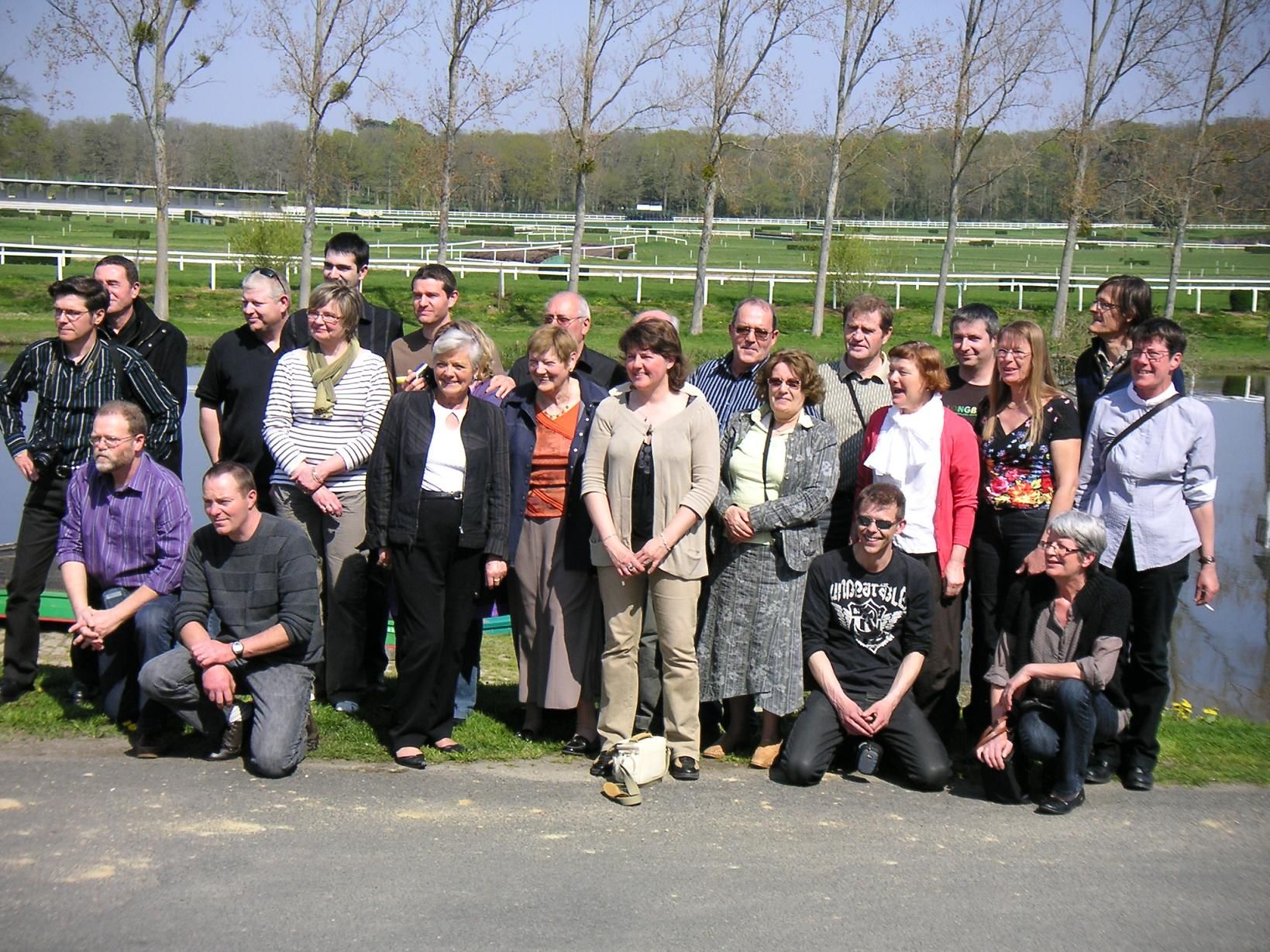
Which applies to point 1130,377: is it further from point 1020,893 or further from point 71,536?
point 71,536

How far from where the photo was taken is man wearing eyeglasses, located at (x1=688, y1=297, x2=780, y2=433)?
20.3 ft

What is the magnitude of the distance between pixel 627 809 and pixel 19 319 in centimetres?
2877

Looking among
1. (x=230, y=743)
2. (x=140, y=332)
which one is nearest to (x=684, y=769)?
(x=230, y=743)

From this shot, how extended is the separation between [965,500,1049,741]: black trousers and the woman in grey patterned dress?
2.66 feet

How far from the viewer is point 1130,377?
6.04 metres

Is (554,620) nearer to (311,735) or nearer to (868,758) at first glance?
(311,735)

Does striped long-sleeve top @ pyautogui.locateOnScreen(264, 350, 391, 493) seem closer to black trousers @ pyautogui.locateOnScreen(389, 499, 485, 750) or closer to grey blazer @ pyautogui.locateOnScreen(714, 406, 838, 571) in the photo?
black trousers @ pyautogui.locateOnScreen(389, 499, 485, 750)

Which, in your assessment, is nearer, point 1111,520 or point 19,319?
point 1111,520

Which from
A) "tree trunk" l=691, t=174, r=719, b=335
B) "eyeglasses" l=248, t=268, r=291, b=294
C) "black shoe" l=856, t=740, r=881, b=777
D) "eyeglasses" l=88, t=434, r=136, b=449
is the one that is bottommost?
"black shoe" l=856, t=740, r=881, b=777

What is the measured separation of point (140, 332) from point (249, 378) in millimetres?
715

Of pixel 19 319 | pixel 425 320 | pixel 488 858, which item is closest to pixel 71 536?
pixel 425 320

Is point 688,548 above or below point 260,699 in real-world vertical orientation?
above

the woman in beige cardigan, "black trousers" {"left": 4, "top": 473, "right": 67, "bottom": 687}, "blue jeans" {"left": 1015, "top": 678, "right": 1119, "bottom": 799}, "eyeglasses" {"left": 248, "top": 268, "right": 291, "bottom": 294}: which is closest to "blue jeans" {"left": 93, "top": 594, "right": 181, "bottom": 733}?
"black trousers" {"left": 4, "top": 473, "right": 67, "bottom": 687}

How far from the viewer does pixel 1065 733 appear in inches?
211
